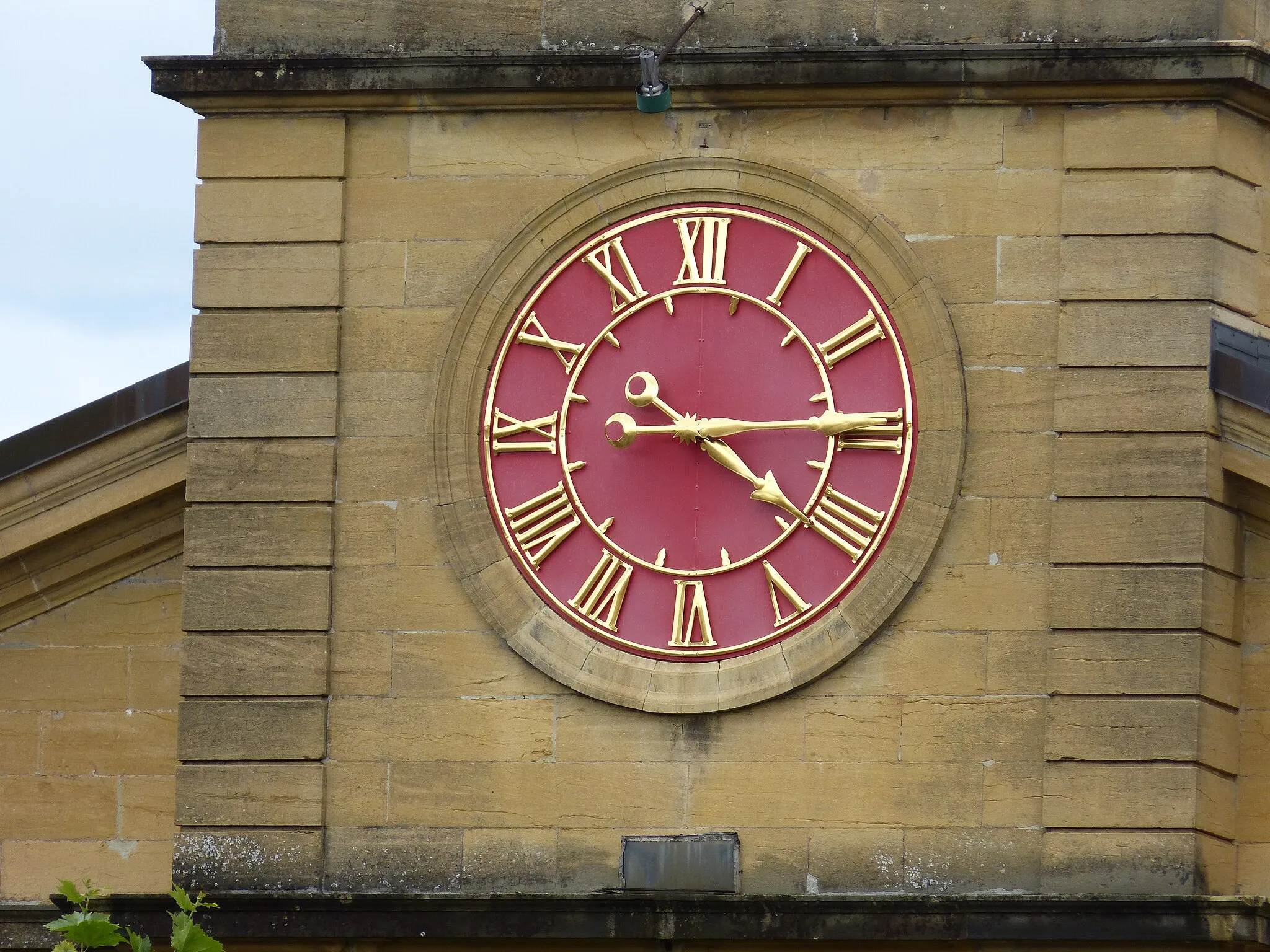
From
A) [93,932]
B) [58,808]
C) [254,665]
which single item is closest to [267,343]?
[254,665]

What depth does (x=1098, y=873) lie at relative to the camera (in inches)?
555

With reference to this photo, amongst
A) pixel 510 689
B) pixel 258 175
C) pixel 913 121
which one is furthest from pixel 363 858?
pixel 913 121

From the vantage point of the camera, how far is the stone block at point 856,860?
14.3m

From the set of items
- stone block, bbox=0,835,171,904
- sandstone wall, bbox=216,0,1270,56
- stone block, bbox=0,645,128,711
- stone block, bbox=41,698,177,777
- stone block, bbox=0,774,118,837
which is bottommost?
stone block, bbox=0,835,171,904

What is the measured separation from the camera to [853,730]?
47.4 ft

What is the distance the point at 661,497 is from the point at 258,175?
2.46 metres

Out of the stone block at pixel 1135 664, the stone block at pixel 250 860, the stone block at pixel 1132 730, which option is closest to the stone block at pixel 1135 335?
the stone block at pixel 1135 664

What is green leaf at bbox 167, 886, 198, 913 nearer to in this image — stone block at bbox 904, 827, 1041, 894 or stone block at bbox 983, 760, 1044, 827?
stone block at bbox 904, 827, 1041, 894

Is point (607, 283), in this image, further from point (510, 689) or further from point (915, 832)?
point (915, 832)

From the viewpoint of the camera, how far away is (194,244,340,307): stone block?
1501 centimetres

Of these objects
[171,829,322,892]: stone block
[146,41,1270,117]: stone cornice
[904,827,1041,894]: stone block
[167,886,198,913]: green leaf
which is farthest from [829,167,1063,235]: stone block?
[167,886,198,913]: green leaf

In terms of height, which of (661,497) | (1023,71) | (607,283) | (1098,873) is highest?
(1023,71)

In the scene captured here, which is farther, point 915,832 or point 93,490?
point 93,490

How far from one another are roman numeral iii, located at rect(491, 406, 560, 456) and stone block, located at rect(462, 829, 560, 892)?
5.82 feet
